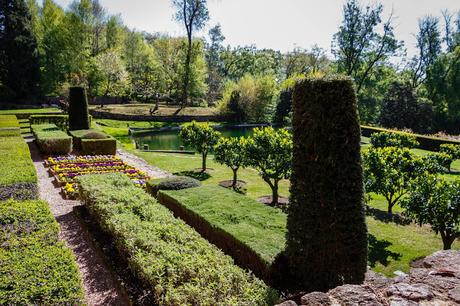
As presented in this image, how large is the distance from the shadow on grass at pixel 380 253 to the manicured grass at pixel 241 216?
246 centimetres

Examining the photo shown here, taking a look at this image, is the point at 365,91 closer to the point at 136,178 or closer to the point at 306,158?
the point at 136,178

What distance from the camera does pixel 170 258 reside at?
5465 mm

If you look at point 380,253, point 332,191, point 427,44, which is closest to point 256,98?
point 427,44

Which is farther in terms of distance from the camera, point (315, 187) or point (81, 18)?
point (81, 18)

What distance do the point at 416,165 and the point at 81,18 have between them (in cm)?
4648

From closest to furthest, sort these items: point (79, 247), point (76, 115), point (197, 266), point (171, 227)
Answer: point (197, 266) → point (171, 227) → point (79, 247) → point (76, 115)

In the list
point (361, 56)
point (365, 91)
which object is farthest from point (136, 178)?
point (365, 91)

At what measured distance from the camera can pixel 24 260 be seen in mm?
5277

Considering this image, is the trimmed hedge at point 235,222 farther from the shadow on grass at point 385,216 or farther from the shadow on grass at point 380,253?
the shadow on grass at point 385,216

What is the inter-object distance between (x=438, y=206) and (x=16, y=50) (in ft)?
152

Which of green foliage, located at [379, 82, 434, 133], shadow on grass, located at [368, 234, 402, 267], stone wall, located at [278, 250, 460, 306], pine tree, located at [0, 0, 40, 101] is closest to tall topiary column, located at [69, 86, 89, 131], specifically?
shadow on grass, located at [368, 234, 402, 267]

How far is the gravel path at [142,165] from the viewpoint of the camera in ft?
50.0

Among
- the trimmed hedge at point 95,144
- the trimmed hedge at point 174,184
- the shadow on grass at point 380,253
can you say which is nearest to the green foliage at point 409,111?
the trimmed hedge at point 95,144

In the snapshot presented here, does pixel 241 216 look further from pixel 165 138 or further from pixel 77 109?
pixel 165 138
